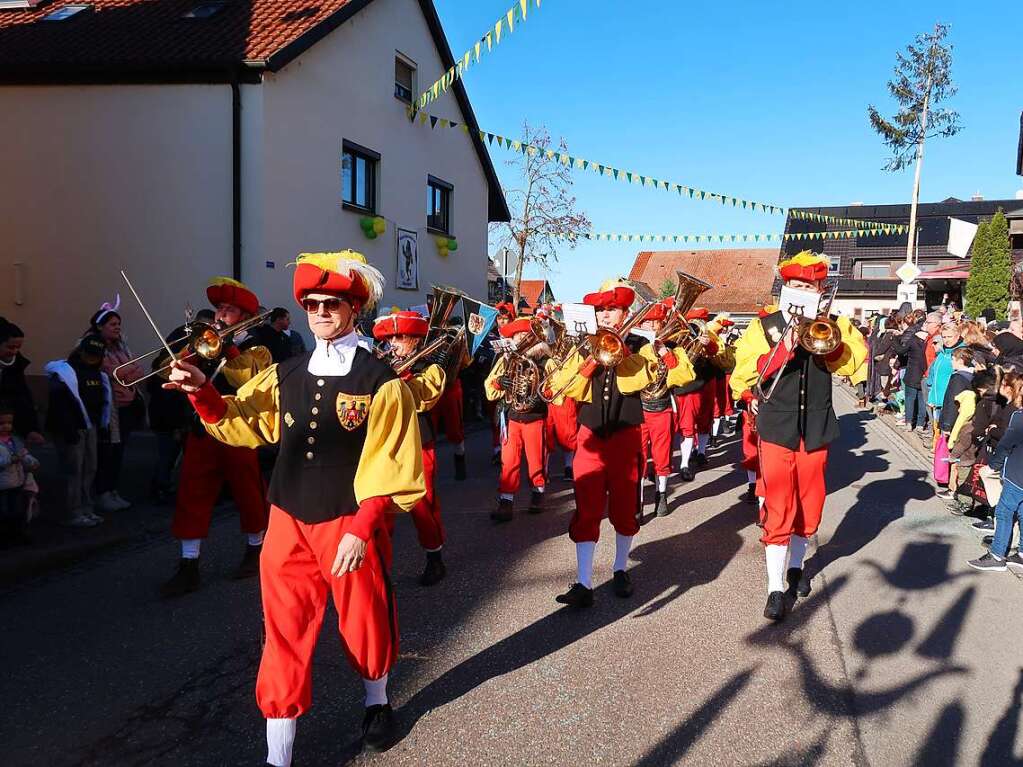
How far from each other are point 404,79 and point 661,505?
1259 cm

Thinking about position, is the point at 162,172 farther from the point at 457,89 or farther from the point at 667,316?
the point at 667,316

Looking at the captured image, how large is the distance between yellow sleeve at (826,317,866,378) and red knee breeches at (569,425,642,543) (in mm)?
1243

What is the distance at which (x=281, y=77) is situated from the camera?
40.4 feet

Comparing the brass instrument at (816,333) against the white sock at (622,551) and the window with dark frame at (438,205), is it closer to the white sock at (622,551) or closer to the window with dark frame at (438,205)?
the white sock at (622,551)

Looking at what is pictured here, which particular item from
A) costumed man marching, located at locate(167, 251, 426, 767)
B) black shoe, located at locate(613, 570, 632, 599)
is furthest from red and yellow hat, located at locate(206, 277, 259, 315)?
black shoe, located at locate(613, 570, 632, 599)

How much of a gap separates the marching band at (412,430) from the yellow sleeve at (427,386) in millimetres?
13

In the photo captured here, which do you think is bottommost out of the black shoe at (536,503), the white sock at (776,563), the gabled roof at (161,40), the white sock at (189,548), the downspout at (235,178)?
the black shoe at (536,503)

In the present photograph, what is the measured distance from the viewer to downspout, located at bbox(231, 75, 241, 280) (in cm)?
1195

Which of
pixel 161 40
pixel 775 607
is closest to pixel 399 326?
pixel 775 607

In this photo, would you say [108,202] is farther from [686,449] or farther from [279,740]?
[279,740]

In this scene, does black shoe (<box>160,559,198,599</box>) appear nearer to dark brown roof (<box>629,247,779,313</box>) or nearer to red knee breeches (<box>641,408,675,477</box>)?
red knee breeches (<box>641,408,675,477</box>)

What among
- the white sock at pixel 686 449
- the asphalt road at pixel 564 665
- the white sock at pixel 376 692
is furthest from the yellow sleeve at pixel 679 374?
the white sock at pixel 686 449

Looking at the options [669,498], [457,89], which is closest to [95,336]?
[669,498]

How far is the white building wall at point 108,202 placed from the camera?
40.0 ft
